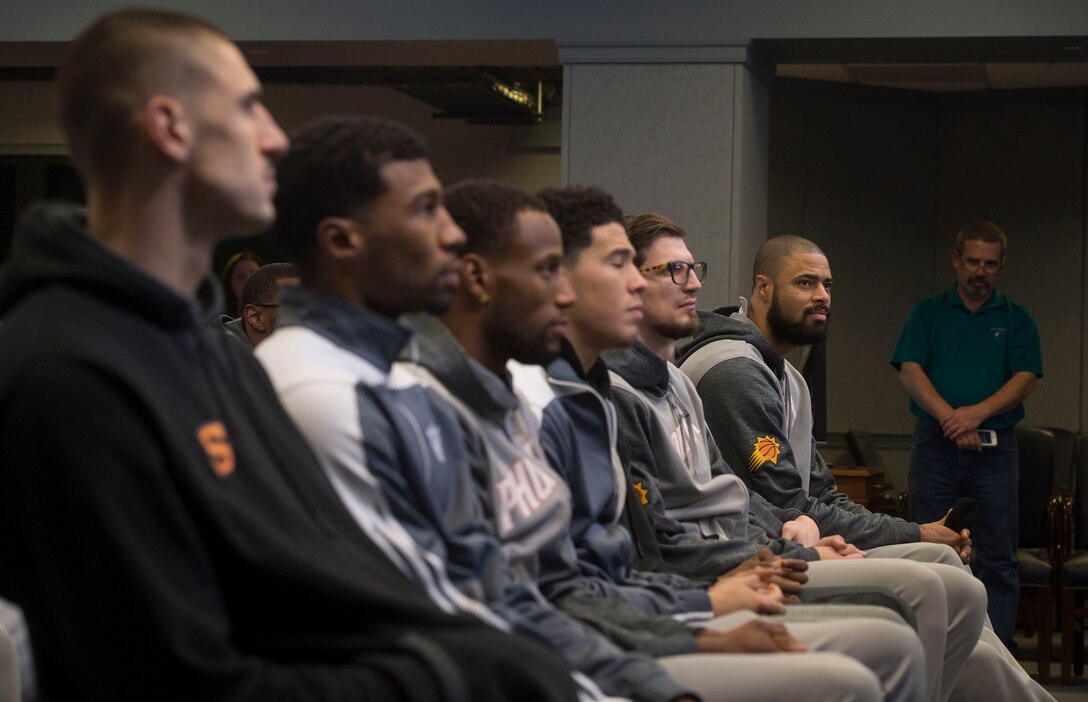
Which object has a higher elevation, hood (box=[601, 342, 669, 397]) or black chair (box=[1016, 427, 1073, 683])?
hood (box=[601, 342, 669, 397])

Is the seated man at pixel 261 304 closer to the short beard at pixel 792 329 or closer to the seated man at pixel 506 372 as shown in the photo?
the short beard at pixel 792 329

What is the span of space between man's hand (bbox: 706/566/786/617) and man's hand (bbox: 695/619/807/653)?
0.90 ft

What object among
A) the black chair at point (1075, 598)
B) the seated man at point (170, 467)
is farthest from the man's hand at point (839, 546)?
the black chair at point (1075, 598)

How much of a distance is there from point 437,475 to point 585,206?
1064mm

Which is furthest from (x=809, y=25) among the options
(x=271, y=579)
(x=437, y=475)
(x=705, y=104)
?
(x=271, y=579)

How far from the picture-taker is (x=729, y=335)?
12.4 ft

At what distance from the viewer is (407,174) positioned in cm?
187

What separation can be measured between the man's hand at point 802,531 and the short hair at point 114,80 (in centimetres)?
228

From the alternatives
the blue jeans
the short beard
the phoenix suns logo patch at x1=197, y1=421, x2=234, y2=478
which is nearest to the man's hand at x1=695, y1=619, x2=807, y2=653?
the phoenix suns logo patch at x1=197, y1=421, x2=234, y2=478

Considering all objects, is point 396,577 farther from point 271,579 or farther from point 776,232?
point 776,232

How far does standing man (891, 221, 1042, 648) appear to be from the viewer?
546 centimetres

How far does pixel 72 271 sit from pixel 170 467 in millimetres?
217

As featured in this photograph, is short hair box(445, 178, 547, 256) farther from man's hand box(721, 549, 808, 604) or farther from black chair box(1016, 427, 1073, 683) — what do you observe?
black chair box(1016, 427, 1073, 683)

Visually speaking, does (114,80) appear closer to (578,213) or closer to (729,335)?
(578,213)
